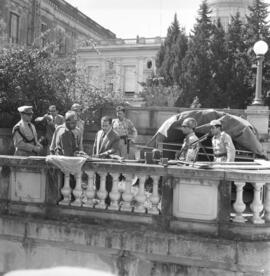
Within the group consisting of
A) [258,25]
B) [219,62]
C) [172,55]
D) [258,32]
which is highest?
[258,25]

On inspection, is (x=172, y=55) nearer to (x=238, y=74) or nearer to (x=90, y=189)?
(x=238, y=74)

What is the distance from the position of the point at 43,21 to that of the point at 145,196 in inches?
1435

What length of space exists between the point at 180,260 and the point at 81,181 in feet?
5.54

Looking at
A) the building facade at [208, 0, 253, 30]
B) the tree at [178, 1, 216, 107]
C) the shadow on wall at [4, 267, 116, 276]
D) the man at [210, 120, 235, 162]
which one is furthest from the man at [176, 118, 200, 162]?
the building facade at [208, 0, 253, 30]

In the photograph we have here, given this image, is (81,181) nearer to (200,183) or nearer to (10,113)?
(200,183)

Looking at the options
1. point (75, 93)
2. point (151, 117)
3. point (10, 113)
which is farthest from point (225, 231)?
point (75, 93)

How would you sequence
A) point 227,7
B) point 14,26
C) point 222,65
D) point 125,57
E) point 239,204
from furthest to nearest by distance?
point 125,57 → point 227,7 → point 14,26 → point 222,65 → point 239,204

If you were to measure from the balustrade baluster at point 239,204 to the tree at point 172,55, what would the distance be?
29.0 metres

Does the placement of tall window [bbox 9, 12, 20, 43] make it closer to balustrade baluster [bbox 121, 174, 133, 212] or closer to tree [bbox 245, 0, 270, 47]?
tree [bbox 245, 0, 270, 47]

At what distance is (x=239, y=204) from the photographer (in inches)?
211

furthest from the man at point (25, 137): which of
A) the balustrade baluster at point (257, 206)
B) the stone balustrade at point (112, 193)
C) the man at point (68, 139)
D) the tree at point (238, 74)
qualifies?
the tree at point (238, 74)

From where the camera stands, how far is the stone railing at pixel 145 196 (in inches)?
212

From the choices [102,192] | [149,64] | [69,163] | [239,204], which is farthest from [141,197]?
[149,64]

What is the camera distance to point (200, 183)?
216 inches
